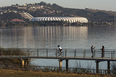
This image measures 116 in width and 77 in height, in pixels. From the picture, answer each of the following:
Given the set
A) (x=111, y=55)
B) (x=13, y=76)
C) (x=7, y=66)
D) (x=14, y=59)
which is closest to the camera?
(x=13, y=76)

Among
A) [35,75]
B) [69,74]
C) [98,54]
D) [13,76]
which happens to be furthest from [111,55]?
[13,76]

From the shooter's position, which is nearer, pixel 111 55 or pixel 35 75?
pixel 35 75

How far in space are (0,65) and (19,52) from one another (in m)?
4.33

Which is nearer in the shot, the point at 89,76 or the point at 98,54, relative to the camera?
the point at 89,76

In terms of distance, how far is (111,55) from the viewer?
1235 inches

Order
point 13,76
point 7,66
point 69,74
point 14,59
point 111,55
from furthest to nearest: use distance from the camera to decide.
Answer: point 14,59 < point 111,55 < point 7,66 < point 69,74 < point 13,76

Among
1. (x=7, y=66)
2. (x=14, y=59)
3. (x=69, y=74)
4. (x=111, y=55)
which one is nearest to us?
(x=69, y=74)

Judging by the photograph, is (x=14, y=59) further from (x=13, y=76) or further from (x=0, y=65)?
(x=13, y=76)

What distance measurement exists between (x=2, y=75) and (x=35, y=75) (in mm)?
2999

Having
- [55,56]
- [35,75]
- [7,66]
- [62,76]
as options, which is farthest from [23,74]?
[55,56]

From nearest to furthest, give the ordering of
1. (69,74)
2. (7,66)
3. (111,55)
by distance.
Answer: (69,74), (7,66), (111,55)

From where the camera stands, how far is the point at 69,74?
2452 centimetres

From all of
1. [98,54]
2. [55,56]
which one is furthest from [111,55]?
[55,56]

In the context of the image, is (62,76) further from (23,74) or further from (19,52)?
(19,52)
